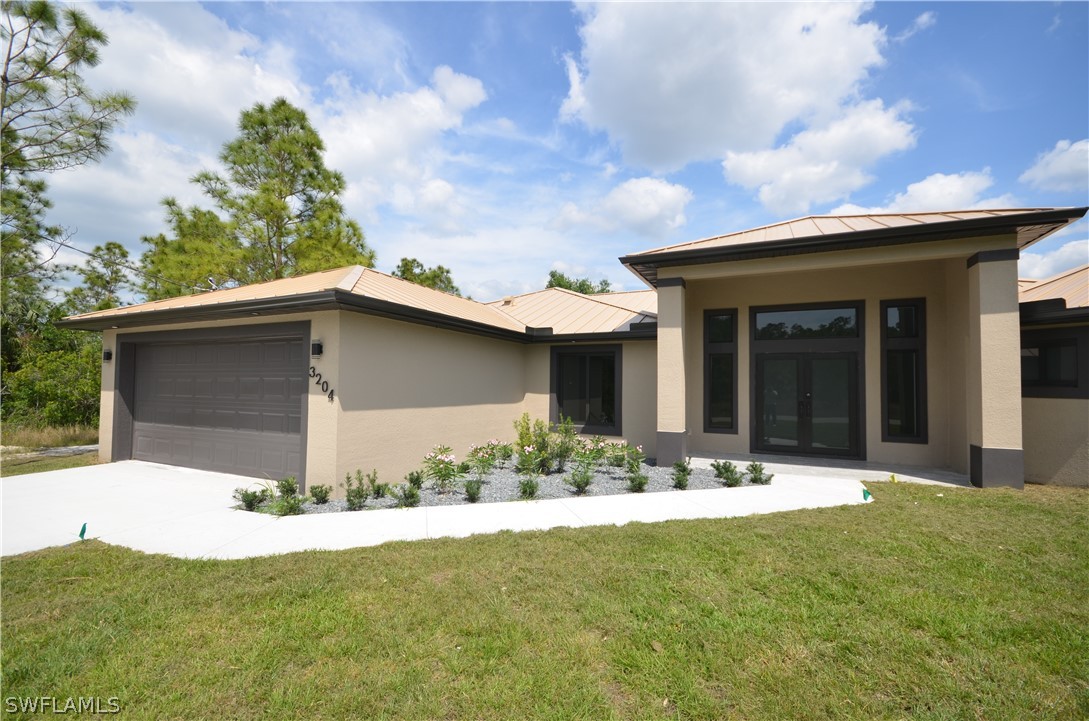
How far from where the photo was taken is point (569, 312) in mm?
13148

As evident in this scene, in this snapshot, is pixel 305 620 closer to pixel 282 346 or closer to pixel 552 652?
pixel 552 652

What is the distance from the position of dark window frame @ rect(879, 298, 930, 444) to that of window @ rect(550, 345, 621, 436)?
5.79 m

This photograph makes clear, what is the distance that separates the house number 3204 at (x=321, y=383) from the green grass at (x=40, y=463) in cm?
669

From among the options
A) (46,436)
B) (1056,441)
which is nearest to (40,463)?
(46,436)

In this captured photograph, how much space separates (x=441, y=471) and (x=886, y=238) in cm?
876

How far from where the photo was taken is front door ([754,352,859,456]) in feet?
32.5

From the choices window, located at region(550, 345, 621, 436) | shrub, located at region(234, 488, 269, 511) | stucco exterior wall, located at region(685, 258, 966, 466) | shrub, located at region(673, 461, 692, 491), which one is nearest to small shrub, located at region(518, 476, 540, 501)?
shrub, located at region(673, 461, 692, 491)

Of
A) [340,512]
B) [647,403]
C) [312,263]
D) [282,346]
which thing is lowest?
[340,512]

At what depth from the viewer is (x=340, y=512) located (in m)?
6.07

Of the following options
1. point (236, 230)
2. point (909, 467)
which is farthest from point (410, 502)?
point (236, 230)

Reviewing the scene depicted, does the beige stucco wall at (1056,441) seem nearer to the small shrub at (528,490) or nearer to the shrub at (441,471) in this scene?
the small shrub at (528,490)

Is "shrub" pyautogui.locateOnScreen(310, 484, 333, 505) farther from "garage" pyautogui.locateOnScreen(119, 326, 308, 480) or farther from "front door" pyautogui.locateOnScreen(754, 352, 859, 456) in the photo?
"front door" pyautogui.locateOnScreen(754, 352, 859, 456)

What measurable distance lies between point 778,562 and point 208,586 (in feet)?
17.2

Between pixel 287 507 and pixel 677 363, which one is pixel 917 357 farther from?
pixel 287 507
